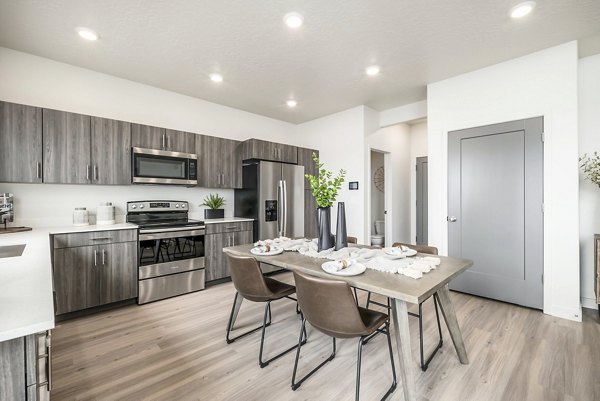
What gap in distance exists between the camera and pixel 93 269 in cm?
280

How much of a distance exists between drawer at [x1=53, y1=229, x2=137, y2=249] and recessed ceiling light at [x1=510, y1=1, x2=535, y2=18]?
4221 millimetres

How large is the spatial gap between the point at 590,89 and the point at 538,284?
223 cm

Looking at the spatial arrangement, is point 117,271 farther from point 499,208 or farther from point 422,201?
point 422,201

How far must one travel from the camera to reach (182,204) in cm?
389

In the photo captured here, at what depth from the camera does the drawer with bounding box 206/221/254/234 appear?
3.69m

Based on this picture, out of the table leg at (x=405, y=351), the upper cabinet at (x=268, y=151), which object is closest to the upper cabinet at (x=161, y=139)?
the upper cabinet at (x=268, y=151)

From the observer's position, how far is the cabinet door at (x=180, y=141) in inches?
140

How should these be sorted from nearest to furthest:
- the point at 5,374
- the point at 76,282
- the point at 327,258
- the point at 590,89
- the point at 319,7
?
the point at 5,374
the point at 327,258
the point at 319,7
the point at 76,282
the point at 590,89

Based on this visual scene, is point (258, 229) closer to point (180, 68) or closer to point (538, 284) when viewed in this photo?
point (180, 68)

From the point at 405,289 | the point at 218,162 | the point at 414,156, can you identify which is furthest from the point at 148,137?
the point at 414,156

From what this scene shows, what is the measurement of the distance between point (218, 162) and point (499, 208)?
3780mm

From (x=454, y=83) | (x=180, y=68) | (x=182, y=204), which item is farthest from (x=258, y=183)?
(x=454, y=83)

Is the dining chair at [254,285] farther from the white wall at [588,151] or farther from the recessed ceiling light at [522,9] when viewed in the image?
the white wall at [588,151]

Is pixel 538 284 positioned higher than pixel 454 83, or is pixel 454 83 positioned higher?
pixel 454 83
